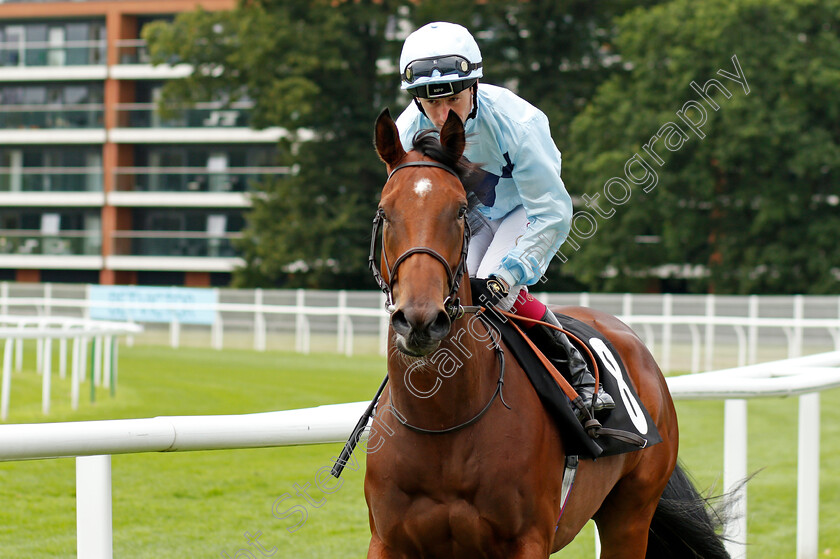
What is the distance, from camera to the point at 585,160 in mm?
29469

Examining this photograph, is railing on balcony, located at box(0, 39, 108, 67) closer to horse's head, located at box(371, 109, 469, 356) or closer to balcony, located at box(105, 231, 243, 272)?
balcony, located at box(105, 231, 243, 272)

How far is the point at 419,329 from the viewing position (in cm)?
240

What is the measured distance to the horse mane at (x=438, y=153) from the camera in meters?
2.83

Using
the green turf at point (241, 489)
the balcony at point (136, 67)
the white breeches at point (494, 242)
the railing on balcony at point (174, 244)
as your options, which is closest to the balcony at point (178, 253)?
the railing on balcony at point (174, 244)

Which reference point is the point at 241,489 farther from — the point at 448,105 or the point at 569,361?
the point at 448,105

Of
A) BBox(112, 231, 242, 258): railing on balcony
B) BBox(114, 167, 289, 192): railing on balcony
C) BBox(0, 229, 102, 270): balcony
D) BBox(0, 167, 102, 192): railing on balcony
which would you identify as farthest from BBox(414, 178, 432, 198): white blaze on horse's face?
BBox(0, 167, 102, 192): railing on balcony

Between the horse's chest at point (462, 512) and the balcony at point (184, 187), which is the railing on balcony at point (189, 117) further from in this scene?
the horse's chest at point (462, 512)

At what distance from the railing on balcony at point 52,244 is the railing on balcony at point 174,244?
1.03 metres

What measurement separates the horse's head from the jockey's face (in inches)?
13.1

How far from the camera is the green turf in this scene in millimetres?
5406

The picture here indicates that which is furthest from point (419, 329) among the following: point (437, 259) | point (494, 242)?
point (494, 242)

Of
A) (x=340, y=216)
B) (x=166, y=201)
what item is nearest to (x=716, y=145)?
(x=340, y=216)

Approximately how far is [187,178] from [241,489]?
3892 cm

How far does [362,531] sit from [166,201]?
40.3 meters
